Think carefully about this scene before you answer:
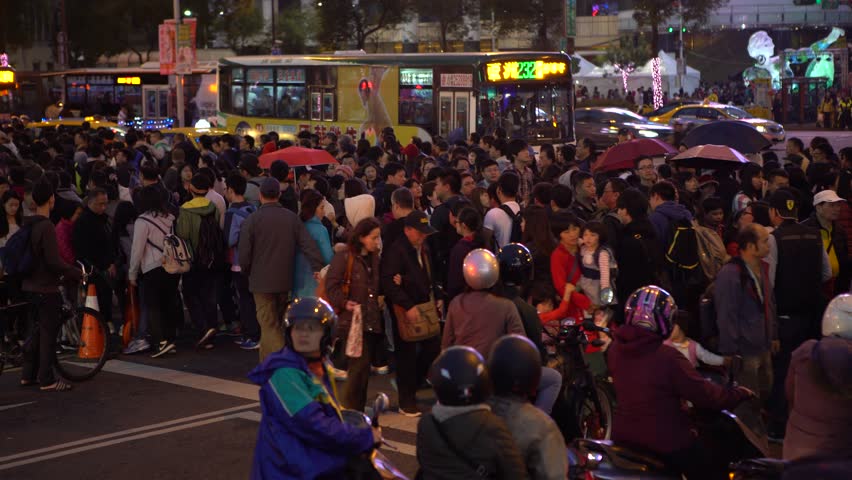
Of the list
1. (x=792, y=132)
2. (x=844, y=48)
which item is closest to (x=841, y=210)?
(x=792, y=132)

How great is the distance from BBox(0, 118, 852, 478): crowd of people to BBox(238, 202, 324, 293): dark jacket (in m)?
0.02

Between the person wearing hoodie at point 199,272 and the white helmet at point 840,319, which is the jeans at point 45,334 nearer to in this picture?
the person wearing hoodie at point 199,272

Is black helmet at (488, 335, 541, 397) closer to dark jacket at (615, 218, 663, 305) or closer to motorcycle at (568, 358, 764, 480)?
motorcycle at (568, 358, 764, 480)

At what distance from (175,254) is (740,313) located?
6.00 meters

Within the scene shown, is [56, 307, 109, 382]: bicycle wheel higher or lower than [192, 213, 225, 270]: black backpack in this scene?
lower

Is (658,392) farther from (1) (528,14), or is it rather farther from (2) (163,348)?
(1) (528,14)

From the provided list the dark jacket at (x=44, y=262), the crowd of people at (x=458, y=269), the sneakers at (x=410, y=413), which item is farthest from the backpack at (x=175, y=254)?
the sneakers at (x=410, y=413)

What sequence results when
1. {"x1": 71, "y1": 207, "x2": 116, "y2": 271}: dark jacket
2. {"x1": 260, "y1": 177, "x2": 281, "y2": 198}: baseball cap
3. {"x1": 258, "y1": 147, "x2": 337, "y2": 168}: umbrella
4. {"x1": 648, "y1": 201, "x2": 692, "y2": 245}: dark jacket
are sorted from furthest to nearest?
{"x1": 258, "y1": 147, "x2": 337, "y2": 168}: umbrella < {"x1": 71, "y1": 207, "x2": 116, "y2": 271}: dark jacket < {"x1": 260, "y1": 177, "x2": 281, "y2": 198}: baseball cap < {"x1": 648, "y1": 201, "x2": 692, "y2": 245}: dark jacket

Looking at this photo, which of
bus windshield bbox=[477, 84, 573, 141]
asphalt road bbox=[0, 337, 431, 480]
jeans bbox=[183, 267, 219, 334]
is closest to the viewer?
asphalt road bbox=[0, 337, 431, 480]

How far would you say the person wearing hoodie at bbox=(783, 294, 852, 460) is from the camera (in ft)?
16.6

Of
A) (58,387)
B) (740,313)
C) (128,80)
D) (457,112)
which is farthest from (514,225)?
(128,80)

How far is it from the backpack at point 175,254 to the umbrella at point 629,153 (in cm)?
553

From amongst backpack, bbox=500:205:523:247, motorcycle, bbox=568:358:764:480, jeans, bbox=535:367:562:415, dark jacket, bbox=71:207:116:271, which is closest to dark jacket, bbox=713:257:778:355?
jeans, bbox=535:367:562:415

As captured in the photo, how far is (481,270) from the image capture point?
7.31 meters
